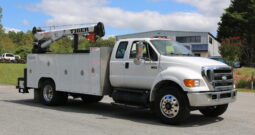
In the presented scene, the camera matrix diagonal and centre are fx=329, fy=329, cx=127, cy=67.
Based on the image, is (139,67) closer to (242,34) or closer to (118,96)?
(118,96)

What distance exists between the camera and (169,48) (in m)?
8.42

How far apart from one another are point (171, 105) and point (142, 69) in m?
1.30

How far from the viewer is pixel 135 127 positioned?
7336 mm

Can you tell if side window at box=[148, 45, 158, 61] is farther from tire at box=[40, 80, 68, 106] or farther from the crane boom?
tire at box=[40, 80, 68, 106]

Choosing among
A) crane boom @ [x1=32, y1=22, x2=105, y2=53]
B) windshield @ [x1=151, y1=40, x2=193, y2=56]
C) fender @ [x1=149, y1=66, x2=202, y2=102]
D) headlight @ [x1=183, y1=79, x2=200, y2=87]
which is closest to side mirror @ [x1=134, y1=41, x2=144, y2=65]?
windshield @ [x1=151, y1=40, x2=193, y2=56]

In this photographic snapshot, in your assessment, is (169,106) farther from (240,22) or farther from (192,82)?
(240,22)

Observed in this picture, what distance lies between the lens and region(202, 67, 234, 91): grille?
7367 mm

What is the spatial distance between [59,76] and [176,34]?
47.7 meters

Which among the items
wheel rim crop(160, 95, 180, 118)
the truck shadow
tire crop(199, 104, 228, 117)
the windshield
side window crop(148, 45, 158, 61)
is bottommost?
the truck shadow

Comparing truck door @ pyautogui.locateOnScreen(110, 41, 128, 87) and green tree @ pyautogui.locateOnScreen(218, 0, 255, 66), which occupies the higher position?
green tree @ pyautogui.locateOnScreen(218, 0, 255, 66)

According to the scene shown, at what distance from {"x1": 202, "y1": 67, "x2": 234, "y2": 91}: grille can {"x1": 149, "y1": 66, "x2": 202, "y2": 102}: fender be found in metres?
0.25

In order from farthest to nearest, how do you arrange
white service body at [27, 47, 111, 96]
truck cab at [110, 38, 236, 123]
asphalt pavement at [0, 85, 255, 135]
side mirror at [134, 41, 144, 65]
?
1. white service body at [27, 47, 111, 96]
2. side mirror at [134, 41, 144, 65]
3. truck cab at [110, 38, 236, 123]
4. asphalt pavement at [0, 85, 255, 135]

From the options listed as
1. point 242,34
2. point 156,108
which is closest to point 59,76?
point 156,108

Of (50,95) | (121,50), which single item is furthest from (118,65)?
(50,95)
